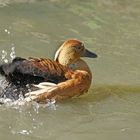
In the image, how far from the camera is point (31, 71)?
836cm

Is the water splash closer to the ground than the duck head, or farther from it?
closer to the ground

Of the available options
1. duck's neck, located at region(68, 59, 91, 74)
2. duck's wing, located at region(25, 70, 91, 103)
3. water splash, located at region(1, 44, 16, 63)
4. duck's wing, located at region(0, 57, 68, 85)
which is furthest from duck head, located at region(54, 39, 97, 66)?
water splash, located at region(1, 44, 16, 63)

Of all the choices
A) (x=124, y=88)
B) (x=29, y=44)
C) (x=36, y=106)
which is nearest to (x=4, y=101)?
(x=36, y=106)

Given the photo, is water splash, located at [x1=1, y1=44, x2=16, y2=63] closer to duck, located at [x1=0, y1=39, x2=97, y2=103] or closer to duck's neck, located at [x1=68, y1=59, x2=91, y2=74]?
duck's neck, located at [x1=68, y1=59, x2=91, y2=74]

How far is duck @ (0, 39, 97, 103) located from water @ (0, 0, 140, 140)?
0.16 m

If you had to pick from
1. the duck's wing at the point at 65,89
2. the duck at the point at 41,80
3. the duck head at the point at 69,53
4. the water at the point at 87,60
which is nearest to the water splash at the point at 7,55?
the water at the point at 87,60

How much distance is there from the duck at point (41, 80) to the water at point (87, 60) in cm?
16

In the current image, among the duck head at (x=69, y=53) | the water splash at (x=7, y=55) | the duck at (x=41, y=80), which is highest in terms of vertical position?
the duck head at (x=69, y=53)

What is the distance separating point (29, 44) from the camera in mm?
10930

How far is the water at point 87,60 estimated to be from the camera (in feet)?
25.7

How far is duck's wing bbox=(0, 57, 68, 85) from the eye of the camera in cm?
832

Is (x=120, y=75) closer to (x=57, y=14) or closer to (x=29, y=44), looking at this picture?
(x=29, y=44)

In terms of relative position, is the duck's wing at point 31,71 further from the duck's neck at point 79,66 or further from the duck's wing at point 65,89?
the duck's neck at point 79,66

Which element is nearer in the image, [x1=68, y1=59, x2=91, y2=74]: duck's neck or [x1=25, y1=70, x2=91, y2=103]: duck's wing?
[x1=25, y1=70, x2=91, y2=103]: duck's wing
